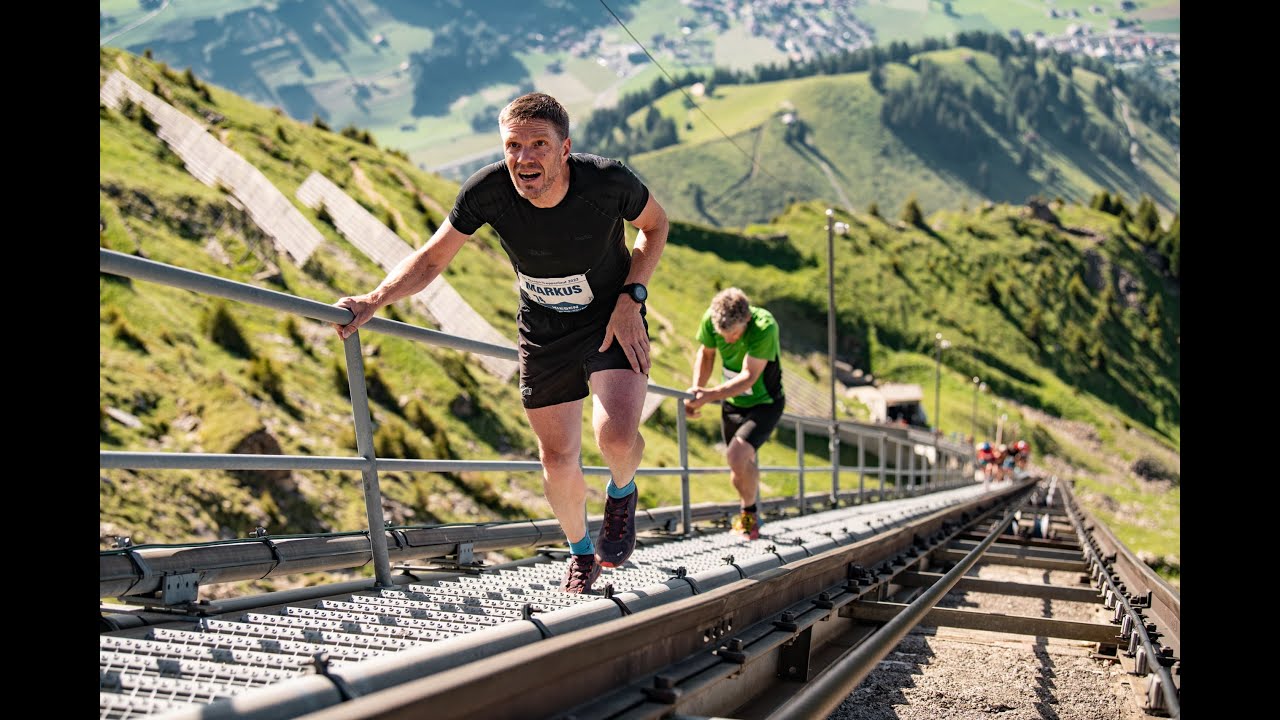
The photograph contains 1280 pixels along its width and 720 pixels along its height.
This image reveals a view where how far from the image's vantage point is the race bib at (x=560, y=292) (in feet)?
15.9

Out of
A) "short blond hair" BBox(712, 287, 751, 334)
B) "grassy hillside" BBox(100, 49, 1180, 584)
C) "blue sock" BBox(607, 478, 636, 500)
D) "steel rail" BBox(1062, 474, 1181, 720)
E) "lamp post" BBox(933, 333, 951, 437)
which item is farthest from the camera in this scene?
"lamp post" BBox(933, 333, 951, 437)

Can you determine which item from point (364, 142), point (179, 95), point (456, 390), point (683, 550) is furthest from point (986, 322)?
point (683, 550)

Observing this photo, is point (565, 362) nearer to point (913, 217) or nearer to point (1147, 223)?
point (913, 217)

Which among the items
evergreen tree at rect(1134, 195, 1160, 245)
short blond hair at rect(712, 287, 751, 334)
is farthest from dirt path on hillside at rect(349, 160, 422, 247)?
evergreen tree at rect(1134, 195, 1160, 245)

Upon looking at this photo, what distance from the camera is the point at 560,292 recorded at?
192 inches

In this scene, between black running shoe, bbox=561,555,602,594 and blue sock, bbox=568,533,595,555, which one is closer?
black running shoe, bbox=561,555,602,594

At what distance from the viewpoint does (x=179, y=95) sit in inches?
1886

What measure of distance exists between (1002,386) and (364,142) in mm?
56422

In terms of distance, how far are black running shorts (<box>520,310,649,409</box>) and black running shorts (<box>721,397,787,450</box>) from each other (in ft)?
13.6

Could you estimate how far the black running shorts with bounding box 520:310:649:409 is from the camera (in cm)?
495

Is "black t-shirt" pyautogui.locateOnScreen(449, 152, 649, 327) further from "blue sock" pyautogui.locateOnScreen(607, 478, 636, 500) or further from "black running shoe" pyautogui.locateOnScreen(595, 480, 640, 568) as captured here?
"black running shoe" pyautogui.locateOnScreen(595, 480, 640, 568)

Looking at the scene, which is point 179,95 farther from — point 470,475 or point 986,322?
point 986,322

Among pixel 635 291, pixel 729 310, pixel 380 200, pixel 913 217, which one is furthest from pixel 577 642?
pixel 913 217
